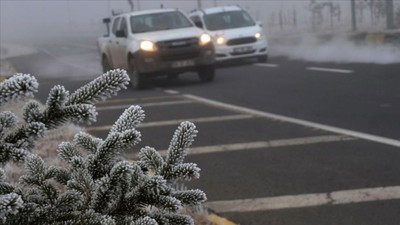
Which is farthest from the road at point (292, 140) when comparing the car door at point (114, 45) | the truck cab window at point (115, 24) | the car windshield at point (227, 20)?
the car windshield at point (227, 20)

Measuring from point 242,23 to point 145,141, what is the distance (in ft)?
43.9

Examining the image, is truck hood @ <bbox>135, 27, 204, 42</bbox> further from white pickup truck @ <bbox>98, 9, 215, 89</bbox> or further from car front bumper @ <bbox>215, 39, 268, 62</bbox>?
car front bumper @ <bbox>215, 39, 268, 62</bbox>

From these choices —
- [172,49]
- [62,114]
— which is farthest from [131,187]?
[172,49]

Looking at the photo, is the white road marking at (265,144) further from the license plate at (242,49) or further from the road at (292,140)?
the license plate at (242,49)

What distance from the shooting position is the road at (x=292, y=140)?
17.6 ft

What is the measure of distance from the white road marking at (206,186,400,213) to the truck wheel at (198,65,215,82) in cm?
1055

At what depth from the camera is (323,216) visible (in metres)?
5.04

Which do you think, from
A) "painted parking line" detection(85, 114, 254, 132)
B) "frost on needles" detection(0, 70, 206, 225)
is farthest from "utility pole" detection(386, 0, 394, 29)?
"frost on needles" detection(0, 70, 206, 225)

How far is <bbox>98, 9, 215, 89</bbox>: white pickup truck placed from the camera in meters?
15.6

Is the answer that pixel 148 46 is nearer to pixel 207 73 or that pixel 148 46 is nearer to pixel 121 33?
pixel 121 33

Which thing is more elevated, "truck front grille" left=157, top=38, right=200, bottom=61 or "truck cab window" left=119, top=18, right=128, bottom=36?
"truck cab window" left=119, top=18, right=128, bottom=36

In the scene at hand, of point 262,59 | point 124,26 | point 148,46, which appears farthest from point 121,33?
point 262,59

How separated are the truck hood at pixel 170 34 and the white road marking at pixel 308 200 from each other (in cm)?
1032

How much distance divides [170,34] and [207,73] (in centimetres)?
127
